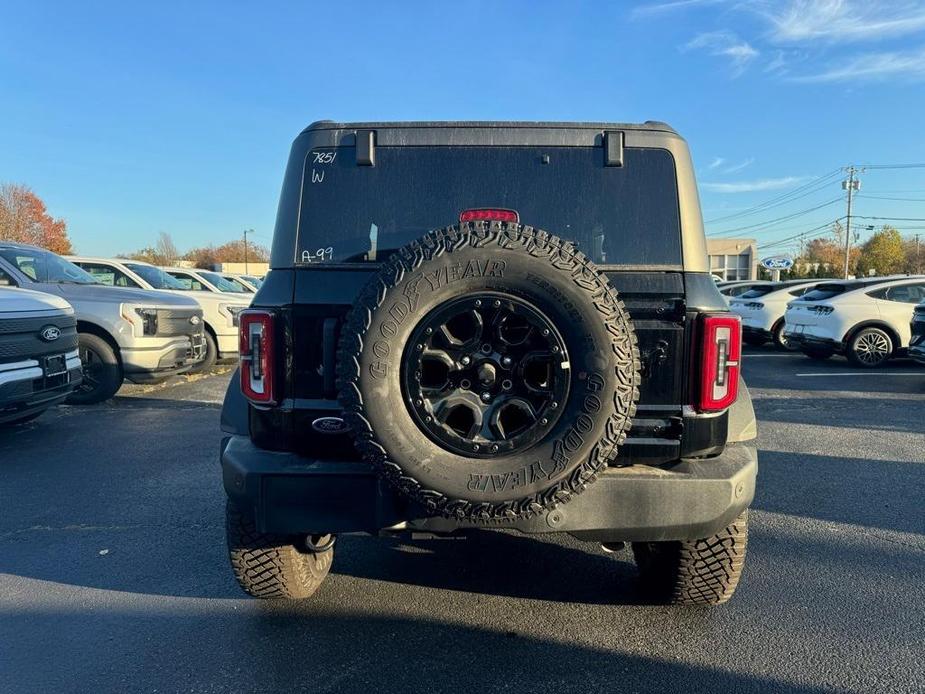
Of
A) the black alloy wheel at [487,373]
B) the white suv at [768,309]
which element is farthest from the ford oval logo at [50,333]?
the white suv at [768,309]

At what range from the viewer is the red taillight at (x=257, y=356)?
8.13 feet

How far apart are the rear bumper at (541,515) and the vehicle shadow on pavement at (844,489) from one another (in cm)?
227

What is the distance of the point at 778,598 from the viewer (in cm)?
305

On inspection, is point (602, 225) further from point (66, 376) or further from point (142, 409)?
point (142, 409)

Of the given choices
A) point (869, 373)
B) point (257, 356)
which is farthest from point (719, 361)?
point (869, 373)

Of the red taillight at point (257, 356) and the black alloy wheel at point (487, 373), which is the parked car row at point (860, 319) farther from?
the red taillight at point (257, 356)

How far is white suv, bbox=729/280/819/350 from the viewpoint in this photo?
13.8 meters

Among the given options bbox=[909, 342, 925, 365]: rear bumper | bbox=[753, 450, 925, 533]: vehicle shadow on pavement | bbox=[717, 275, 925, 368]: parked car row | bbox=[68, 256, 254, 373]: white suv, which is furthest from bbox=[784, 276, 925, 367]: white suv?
bbox=[68, 256, 254, 373]: white suv

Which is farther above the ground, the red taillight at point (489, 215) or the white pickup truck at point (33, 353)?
the red taillight at point (489, 215)

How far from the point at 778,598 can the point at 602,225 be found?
2.01 m

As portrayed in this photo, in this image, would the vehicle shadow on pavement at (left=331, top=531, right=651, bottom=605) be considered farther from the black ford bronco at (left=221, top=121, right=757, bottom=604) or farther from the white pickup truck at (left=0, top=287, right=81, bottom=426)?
the white pickup truck at (left=0, top=287, right=81, bottom=426)

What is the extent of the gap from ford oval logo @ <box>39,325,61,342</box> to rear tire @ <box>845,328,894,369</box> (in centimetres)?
1152

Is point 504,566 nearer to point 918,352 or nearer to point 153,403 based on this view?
point 153,403

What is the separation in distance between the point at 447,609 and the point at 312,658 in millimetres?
671
